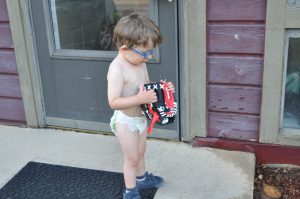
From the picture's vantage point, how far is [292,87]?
3.03 metres

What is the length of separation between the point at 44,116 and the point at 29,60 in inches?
20.6

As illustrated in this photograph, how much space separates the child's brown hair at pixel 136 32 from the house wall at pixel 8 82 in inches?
64.3

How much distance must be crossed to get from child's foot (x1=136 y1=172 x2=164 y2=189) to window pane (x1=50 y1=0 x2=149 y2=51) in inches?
44.0

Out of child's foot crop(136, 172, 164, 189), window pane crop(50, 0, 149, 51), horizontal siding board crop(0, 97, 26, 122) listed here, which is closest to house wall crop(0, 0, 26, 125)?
horizontal siding board crop(0, 97, 26, 122)

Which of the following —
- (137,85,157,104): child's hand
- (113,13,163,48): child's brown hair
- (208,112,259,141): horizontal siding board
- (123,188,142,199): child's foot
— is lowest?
(123,188,142,199): child's foot

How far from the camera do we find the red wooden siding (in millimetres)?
2857

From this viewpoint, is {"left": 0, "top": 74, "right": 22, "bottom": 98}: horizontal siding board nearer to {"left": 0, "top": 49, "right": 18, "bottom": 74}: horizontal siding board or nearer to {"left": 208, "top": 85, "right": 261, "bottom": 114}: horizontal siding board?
{"left": 0, "top": 49, "right": 18, "bottom": 74}: horizontal siding board

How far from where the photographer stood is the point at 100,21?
10.8 ft

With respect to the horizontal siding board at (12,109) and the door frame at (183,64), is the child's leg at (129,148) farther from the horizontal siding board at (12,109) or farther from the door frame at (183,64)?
the horizontal siding board at (12,109)

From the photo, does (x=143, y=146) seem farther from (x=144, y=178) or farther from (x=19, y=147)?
(x=19, y=147)

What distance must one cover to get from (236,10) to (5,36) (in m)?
1.95

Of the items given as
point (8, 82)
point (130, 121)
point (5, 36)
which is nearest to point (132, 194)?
point (130, 121)

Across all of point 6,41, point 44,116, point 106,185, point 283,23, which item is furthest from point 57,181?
point 283,23

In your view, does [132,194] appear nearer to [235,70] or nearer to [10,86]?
[235,70]
